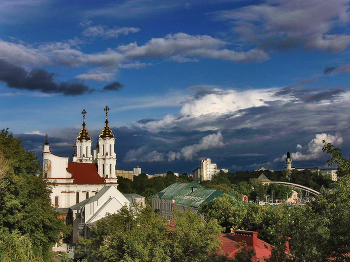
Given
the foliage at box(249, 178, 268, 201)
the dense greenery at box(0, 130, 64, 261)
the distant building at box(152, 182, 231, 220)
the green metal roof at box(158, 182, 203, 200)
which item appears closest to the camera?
the dense greenery at box(0, 130, 64, 261)

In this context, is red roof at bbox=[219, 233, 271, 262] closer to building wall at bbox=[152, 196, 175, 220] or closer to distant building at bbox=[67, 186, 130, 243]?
distant building at bbox=[67, 186, 130, 243]

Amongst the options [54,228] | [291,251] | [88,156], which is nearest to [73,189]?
[88,156]

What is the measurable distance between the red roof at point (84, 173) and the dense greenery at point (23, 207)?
23142 mm

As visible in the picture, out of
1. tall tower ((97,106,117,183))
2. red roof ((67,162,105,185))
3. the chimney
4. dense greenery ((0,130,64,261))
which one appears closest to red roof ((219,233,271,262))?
the chimney

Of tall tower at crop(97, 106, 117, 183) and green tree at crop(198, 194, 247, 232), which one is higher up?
tall tower at crop(97, 106, 117, 183)

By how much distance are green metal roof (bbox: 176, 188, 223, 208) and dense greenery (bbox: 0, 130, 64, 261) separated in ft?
82.1

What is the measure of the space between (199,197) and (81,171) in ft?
73.0

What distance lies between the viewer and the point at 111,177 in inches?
2849

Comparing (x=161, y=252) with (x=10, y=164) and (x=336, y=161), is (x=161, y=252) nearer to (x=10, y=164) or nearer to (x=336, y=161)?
(x=336, y=161)

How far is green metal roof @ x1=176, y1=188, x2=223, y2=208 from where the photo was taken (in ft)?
196

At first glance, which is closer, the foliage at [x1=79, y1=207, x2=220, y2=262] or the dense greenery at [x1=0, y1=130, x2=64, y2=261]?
the foliage at [x1=79, y1=207, x2=220, y2=262]

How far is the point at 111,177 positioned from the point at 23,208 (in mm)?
37278

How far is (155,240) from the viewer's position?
926 inches

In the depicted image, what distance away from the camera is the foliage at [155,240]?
22.6 m
